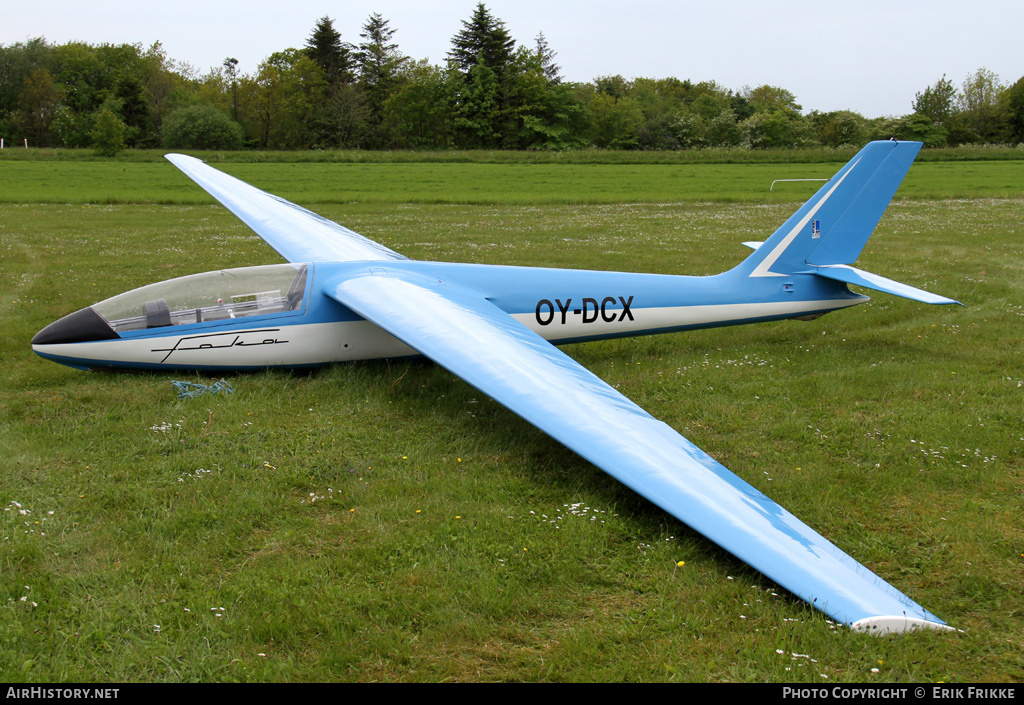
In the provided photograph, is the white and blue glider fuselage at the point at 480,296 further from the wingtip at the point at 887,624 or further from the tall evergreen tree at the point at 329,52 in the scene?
the tall evergreen tree at the point at 329,52

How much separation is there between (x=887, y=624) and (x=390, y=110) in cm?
8691

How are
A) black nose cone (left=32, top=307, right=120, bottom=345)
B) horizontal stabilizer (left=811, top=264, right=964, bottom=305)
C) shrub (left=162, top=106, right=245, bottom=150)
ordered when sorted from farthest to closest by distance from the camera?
shrub (left=162, top=106, right=245, bottom=150) < horizontal stabilizer (left=811, top=264, right=964, bottom=305) < black nose cone (left=32, top=307, right=120, bottom=345)

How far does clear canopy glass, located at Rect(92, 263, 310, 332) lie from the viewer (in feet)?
29.3

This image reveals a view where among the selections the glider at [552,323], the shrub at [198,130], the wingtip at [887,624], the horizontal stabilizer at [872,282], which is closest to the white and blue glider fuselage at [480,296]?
the glider at [552,323]

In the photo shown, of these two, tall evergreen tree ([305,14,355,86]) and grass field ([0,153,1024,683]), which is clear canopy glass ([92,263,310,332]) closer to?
grass field ([0,153,1024,683])

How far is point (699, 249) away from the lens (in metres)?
19.1

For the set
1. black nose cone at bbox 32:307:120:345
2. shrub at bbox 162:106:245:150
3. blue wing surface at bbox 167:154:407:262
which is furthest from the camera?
shrub at bbox 162:106:245:150

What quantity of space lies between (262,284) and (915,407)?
804 cm

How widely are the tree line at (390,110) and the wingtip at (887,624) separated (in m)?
77.4

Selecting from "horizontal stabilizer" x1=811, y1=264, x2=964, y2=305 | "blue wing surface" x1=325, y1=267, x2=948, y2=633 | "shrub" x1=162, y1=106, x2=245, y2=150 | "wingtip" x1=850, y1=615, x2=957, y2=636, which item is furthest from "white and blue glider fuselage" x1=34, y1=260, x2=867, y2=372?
"shrub" x1=162, y1=106, x2=245, y2=150

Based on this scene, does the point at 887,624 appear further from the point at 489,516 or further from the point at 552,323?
the point at 552,323

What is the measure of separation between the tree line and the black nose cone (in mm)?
70026

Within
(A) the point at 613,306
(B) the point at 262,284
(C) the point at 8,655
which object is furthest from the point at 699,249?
(C) the point at 8,655
